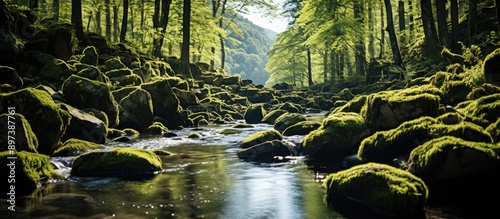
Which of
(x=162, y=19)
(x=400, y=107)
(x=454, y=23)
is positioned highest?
(x=162, y=19)

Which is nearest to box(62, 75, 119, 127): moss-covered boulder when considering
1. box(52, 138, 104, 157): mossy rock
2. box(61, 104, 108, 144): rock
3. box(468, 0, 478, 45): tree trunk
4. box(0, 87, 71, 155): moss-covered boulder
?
box(61, 104, 108, 144): rock

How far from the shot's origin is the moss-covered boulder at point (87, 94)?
47.4 ft

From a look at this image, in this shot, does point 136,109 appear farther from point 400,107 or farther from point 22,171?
point 400,107

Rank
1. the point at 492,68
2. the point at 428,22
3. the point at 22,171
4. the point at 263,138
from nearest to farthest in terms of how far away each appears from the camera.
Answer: the point at 22,171
the point at 492,68
the point at 263,138
the point at 428,22

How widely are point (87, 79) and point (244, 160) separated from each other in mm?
7643

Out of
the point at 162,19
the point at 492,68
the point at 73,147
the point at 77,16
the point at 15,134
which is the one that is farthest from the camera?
the point at 162,19

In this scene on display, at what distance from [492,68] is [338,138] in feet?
13.3

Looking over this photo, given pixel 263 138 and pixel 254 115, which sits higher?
pixel 254 115

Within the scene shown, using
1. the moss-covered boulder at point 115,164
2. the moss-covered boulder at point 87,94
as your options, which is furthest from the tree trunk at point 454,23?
the moss-covered boulder at point 115,164

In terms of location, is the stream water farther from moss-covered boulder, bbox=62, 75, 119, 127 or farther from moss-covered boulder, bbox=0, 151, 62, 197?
moss-covered boulder, bbox=62, 75, 119, 127

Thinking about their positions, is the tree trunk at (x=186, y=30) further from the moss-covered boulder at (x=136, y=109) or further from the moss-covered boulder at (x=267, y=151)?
the moss-covered boulder at (x=267, y=151)

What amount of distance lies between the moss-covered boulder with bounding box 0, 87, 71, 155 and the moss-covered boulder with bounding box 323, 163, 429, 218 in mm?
7166

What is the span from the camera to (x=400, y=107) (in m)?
9.26

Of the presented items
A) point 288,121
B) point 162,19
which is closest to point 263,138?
point 288,121
